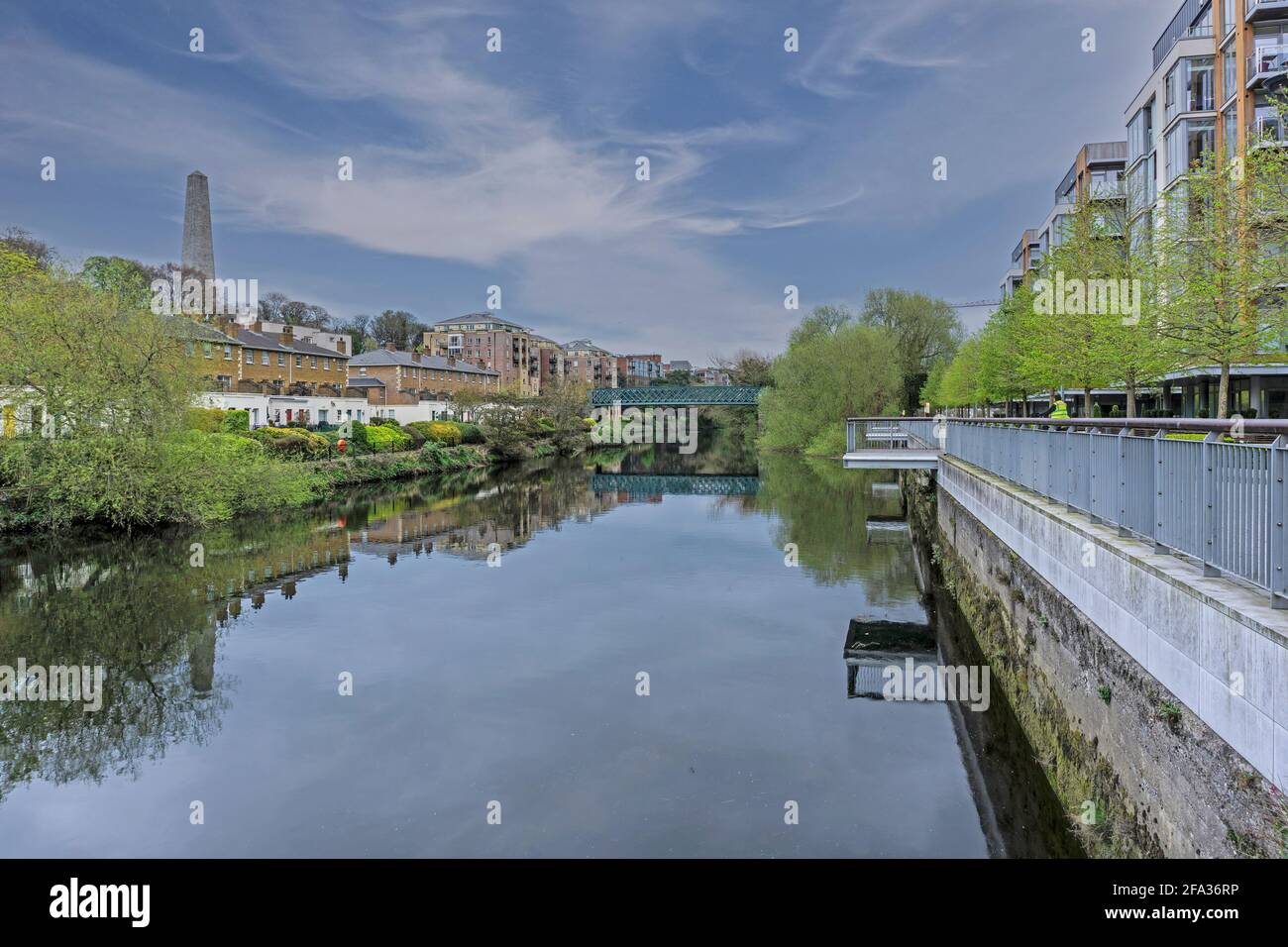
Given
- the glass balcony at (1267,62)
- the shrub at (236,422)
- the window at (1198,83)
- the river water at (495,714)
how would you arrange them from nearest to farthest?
the river water at (495,714)
the glass balcony at (1267,62)
the window at (1198,83)
the shrub at (236,422)

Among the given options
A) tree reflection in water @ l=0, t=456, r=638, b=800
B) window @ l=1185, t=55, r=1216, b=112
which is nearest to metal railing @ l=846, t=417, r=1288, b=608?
tree reflection in water @ l=0, t=456, r=638, b=800

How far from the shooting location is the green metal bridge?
88.0 meters

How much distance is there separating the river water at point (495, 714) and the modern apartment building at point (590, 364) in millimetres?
132579

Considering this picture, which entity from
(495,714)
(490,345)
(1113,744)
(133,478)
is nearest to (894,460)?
(495,714)

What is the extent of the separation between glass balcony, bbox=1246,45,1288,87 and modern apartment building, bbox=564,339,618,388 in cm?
12476

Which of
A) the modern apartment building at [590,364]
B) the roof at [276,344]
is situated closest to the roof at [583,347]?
the modern apartment building at [590,364]

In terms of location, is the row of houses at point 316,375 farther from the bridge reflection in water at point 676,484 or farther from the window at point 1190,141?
the window at point 1190,141

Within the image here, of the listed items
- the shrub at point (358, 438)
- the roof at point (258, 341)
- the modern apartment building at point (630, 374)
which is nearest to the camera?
the shrub at point (358, 438)

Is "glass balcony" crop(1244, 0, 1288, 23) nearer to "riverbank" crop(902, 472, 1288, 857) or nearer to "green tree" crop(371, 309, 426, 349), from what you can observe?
"riverbank" crop(902, 472, 1288, 857)

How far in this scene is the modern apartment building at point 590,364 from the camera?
506 feet

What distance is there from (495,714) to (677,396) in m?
84.1

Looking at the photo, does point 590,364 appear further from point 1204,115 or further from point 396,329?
point 1204,115
